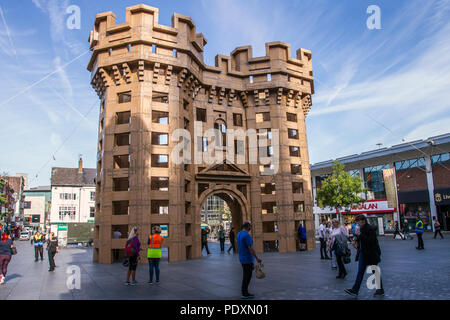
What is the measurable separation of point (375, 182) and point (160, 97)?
40.8 m

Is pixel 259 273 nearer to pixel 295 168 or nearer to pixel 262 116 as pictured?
pixel 262 116

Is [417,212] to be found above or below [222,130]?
below

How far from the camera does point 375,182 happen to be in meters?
52.4

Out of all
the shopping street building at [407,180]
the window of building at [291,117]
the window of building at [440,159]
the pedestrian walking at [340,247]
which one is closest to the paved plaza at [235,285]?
the pedestrian walking at [340,247]

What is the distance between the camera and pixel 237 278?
13594mm

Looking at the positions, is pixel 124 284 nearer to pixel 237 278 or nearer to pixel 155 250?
pixel 155 250

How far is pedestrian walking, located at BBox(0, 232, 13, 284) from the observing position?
12.9 meters

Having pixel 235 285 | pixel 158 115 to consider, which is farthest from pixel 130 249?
pixel 158 115

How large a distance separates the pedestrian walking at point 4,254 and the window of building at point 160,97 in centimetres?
1359

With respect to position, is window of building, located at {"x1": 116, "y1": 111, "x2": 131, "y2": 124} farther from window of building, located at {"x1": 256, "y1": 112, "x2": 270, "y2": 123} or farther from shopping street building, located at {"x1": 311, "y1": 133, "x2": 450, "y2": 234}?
shopping street building, located at {"x1": 311, "y1": 133, "x2": 450, "y2": 234}

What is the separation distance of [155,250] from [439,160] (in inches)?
1733

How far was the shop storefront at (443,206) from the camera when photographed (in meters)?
42.0

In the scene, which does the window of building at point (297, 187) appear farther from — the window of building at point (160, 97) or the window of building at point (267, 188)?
the window of building at point (160, 97)
